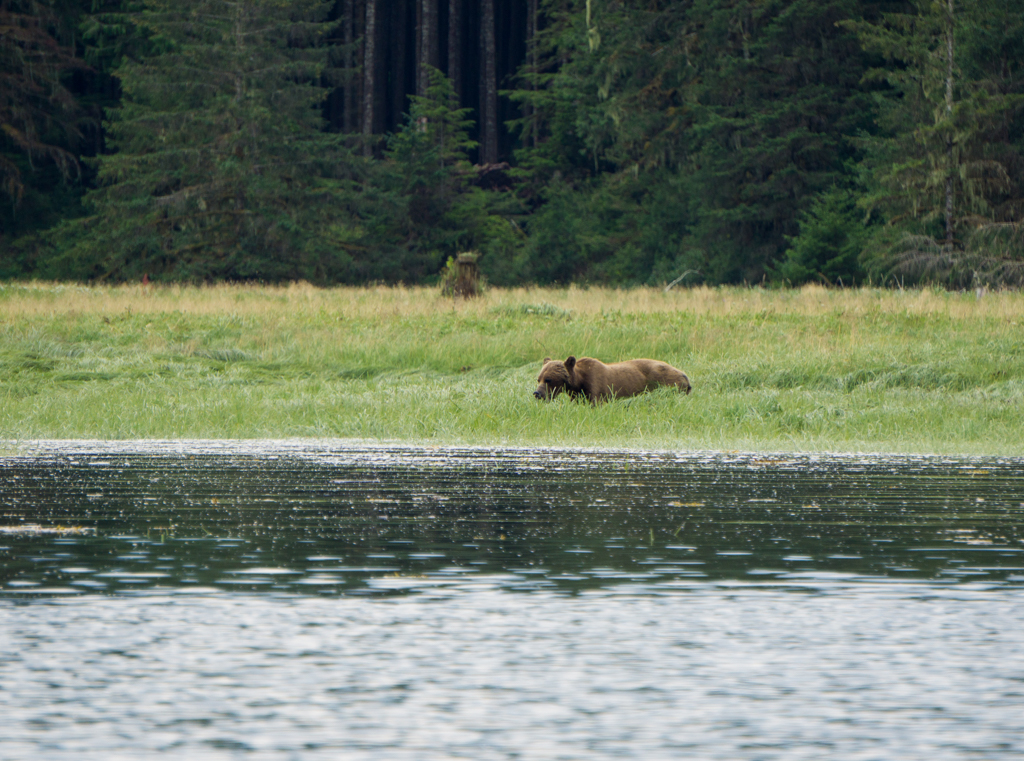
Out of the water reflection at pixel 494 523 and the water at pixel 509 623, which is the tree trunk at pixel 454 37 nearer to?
the water reflection at pixel 494 523

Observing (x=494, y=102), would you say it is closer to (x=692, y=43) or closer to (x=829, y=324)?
(x=692, y=43)

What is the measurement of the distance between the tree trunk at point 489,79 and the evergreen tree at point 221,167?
1111cm

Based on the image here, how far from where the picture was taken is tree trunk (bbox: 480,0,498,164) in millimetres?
62656

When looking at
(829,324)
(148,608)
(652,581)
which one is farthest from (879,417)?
(148,608)

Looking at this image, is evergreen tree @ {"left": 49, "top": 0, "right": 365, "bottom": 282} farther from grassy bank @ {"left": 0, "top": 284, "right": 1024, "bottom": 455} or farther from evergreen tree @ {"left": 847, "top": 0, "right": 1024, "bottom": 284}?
evergreen tree @ {"left": 847, "top": 0, "right": 1024, "bottom": 284}

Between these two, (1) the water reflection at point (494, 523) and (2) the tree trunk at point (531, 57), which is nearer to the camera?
(1) the water reflection at point (494, 523)

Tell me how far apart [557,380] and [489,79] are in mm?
48440

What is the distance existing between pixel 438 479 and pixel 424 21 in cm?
5254

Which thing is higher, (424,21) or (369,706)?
(424,21)

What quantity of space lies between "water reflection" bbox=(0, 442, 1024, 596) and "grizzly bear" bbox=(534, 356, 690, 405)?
166 inches

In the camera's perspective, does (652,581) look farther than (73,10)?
No

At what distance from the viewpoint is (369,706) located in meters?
3.77

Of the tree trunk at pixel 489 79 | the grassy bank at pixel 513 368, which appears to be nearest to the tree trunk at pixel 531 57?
the tree trunk at pixel 489 79

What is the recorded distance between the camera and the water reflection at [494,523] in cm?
597
